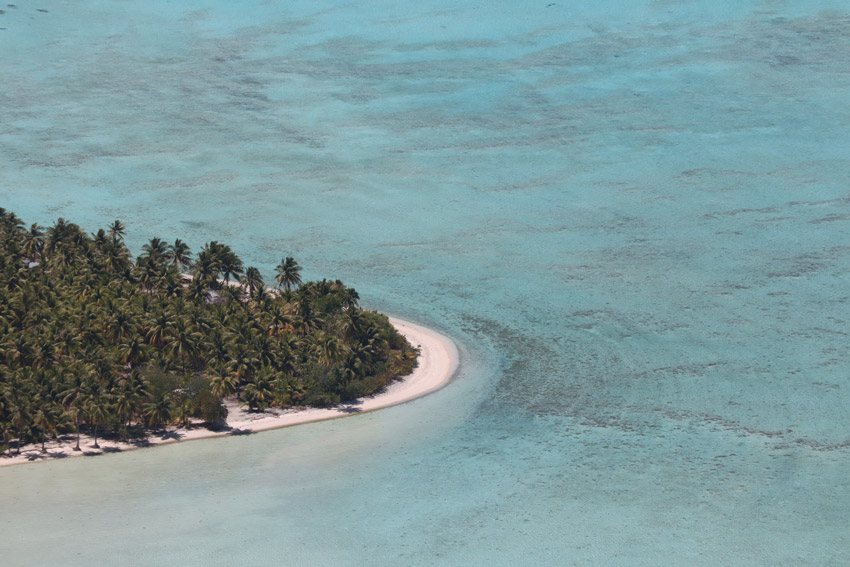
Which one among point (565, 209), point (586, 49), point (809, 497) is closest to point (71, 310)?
point (809, 497)

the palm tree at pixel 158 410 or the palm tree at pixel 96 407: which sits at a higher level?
the palm tree at pixel 96 407

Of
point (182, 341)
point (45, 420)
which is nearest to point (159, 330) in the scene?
point (182, 341)

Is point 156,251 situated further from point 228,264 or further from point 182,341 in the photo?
point 182,341

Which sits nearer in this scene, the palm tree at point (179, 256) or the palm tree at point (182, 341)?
the palm tree at point (182, 341)

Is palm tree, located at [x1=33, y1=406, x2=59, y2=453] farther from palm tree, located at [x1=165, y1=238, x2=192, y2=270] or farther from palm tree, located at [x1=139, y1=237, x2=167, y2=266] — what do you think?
palm tree, located at [x1=165, y1=238, x2=192, y2=270]

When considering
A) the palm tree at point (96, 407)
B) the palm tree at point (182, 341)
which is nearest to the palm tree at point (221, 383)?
the palm tree at point (182, 341)

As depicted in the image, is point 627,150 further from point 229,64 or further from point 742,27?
point 229,64

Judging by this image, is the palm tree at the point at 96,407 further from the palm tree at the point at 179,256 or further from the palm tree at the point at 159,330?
the palm tree at the point at 179,256
